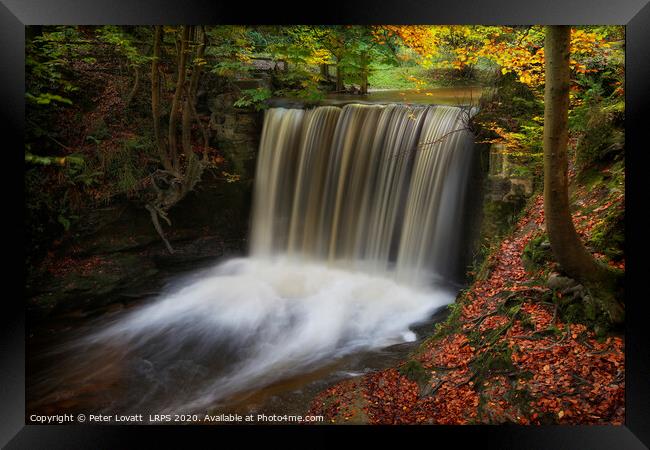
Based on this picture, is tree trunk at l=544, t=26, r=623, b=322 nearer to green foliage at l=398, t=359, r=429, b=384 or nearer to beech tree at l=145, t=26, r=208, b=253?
green foliage at l=398, t=359, r=429, b=384

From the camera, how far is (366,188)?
201 inches

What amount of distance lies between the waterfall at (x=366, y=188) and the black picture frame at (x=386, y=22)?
179cm

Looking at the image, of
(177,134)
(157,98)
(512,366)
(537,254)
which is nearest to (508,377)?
(512,366)

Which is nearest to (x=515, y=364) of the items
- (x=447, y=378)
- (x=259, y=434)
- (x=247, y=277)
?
(x=447, y=378)

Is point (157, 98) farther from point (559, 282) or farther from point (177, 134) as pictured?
point (559, 282)

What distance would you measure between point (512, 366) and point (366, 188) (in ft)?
9.42

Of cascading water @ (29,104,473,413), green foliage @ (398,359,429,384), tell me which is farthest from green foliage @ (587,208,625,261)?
green foliage @ (398,359,429,384)

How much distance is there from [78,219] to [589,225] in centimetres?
539

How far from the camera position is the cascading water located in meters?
3.78

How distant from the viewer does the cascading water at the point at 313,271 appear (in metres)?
3.78

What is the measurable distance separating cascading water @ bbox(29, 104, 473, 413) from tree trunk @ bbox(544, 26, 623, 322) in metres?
1.48

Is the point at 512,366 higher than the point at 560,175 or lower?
lower

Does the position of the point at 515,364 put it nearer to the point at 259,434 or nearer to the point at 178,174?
the point at 259,434

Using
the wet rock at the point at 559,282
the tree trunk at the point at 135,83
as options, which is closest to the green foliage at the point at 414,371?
the wet rock at the point at 559,282
